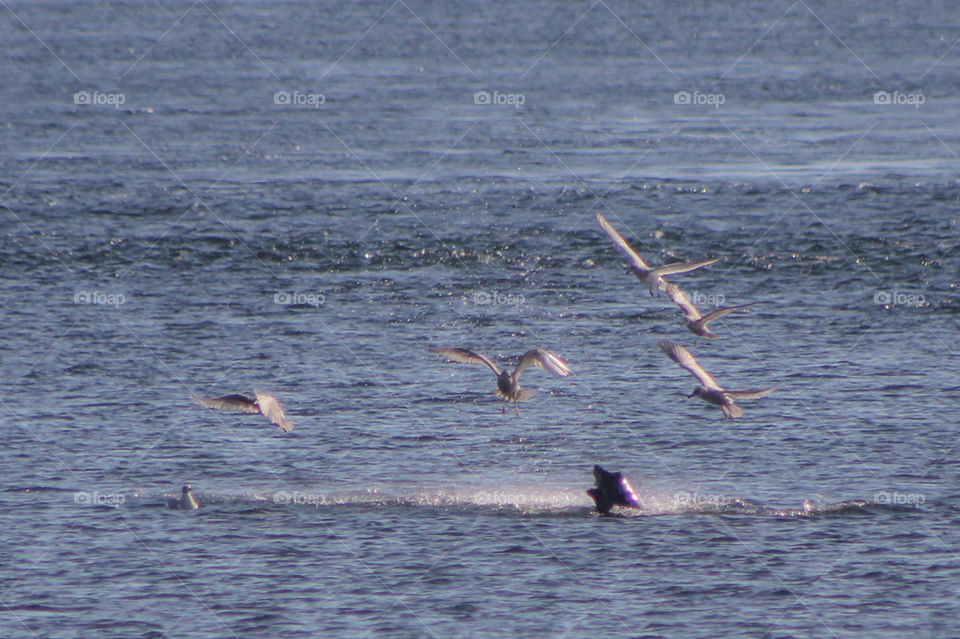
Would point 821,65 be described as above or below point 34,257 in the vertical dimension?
above

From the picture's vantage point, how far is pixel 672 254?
35594mm

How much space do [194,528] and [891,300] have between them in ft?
56.0

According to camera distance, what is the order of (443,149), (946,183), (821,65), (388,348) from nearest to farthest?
(388,348) → (946,183) → (443,149) → (821,65)

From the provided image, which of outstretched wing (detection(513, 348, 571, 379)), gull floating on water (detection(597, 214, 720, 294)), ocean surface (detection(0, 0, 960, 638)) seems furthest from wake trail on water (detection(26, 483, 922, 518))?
gull floating on water (detection(597, 214, 720, 294))

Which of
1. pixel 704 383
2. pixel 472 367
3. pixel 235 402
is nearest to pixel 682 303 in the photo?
pixel 704 383

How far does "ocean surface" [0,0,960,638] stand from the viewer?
18.3m

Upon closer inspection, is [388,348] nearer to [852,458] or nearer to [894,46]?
[852,458]

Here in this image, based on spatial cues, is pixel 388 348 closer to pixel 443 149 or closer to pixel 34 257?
pixel 34 257

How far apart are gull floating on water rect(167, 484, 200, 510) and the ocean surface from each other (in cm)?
16

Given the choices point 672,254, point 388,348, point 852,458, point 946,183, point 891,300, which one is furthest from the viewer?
point 946,183

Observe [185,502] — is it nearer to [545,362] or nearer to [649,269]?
[545,362]

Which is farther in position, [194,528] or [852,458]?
[852,458]

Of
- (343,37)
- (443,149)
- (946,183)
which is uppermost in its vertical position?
(343,37)

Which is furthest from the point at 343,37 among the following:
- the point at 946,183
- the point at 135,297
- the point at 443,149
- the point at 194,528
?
the point at 194,528
